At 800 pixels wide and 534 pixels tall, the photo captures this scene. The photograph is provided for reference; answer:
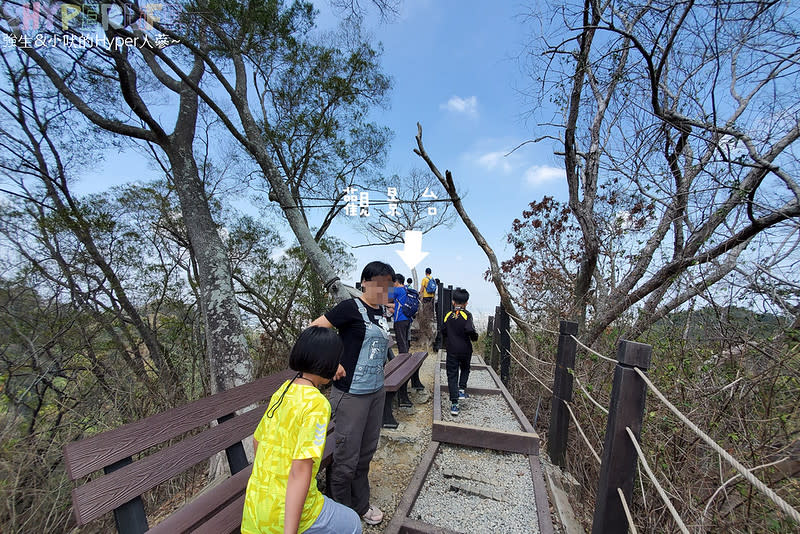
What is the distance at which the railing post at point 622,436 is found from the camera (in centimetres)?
152

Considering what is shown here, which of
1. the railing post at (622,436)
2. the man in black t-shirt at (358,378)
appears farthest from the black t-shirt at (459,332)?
the railing post at (622,436)

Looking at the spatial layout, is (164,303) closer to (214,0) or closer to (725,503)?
(214,0)

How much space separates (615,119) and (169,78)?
733 centimetres

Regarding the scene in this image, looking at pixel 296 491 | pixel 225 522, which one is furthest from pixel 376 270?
pixel 225 522

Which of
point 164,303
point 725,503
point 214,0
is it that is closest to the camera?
point 725,503

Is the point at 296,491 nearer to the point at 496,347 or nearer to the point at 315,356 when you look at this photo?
the point at 315,356

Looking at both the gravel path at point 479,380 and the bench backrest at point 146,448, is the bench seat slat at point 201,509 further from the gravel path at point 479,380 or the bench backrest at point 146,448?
the gravel path at point 479,380

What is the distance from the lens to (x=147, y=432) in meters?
1.66

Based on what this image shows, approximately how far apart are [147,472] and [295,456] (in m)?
1.10

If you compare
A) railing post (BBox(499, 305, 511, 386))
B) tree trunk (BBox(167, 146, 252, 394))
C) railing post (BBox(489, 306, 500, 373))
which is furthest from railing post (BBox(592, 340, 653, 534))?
railing post (BBox(489, 306, 500, 373))

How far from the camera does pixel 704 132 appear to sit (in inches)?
140

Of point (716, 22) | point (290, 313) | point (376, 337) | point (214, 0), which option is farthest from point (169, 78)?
point (716, 22)

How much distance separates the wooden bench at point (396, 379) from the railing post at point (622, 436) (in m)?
1.72

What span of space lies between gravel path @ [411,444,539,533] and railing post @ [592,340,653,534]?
0.88 m
